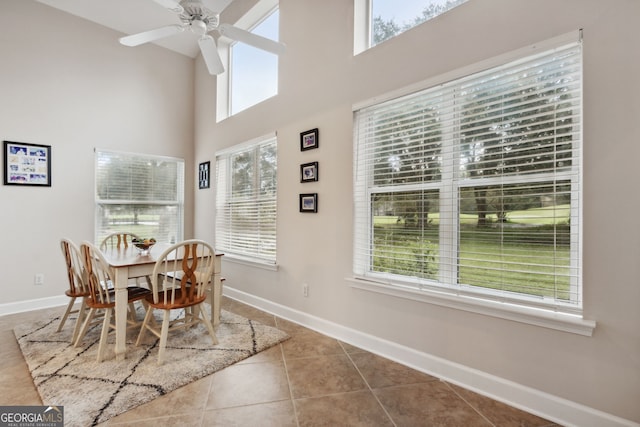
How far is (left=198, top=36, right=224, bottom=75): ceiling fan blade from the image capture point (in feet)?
7.70

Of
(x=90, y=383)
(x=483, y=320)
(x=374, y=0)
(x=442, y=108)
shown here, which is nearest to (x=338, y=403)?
(x=483, y=320)

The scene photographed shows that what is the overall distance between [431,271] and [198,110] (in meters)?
4.24

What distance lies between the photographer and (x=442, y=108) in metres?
2.11

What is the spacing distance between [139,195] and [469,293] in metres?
4.34

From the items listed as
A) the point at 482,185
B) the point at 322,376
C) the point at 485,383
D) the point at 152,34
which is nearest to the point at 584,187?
the point at 482,185

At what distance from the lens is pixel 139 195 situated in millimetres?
4324

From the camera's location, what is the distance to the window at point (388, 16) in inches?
88.5

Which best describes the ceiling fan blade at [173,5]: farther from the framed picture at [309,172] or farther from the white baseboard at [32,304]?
the white baseboard at [32,304]

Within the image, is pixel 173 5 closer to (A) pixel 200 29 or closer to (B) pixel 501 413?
(A) pixel 200 29

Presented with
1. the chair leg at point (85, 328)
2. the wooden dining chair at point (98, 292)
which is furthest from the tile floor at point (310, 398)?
the wooden dining chair at point (98, 292)

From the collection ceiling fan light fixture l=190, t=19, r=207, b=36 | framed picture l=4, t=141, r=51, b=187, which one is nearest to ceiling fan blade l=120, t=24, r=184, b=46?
ceiling fan light fixture l=190, t=19, r=207, b=36

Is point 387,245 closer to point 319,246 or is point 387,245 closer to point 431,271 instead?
point 431,271

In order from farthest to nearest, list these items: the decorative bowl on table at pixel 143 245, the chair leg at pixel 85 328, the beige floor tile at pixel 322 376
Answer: the decorative bowl on table at pixel 143 245 → the chair leg at pixel 85 328 → the beige floor tile at pixel 322 376

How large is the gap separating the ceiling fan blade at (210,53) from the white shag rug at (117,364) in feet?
7.74
